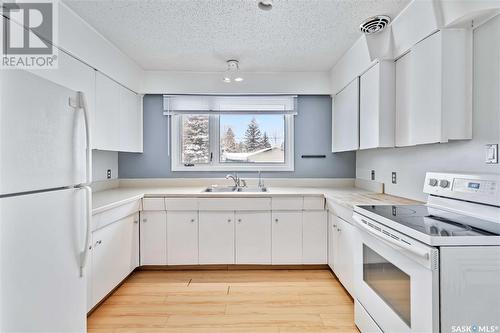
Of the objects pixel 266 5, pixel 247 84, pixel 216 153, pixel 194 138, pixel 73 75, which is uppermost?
pixel 266 5

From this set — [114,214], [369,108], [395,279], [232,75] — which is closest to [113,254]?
[114,214]

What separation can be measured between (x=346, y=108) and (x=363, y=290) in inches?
72.0

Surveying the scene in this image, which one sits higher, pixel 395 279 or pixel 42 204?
pixel 42 204

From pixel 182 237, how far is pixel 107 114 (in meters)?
1.42

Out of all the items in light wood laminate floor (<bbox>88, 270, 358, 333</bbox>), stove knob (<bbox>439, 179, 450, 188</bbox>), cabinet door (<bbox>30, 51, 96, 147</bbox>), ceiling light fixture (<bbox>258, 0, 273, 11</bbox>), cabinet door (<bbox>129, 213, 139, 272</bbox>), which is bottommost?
light wood laminate floor (<bbox>88, 270, 358, 333</bbox>)

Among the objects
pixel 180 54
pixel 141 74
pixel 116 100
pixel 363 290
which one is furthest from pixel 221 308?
pixel 141 74

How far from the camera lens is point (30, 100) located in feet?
3.49

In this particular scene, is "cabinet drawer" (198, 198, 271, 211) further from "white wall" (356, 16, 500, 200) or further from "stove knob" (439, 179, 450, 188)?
"stove knob" (439, 179, 450, 188)

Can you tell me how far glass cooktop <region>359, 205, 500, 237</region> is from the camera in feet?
3.76

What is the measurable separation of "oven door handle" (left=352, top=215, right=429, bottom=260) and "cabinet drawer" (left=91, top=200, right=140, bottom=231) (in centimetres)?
187

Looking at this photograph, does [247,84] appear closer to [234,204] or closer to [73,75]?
[234,204]

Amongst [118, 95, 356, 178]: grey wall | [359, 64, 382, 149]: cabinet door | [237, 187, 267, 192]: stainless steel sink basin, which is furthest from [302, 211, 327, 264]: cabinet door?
[359, 64, 382, 149]: cabinet door

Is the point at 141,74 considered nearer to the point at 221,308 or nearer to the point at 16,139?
the point at 16,139

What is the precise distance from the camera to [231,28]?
2.12 metres
